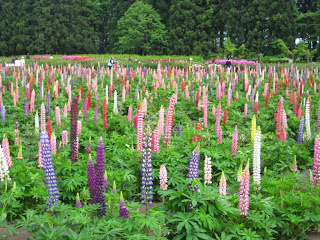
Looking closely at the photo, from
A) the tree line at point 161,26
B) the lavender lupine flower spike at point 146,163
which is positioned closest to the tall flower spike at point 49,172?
the lavender lupine flower spike at point 146,163

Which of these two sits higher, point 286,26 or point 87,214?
point 286,26

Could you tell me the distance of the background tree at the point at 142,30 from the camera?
44.9 m

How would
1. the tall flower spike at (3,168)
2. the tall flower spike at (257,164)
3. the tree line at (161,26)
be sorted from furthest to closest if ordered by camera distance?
the tree line at (161,26)
the tall flower spike at (257,164)
the tall flower spike at (3,168)

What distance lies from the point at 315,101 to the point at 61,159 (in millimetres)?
7552

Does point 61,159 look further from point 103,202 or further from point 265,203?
point 265,203

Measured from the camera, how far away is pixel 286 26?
3816 centimetres

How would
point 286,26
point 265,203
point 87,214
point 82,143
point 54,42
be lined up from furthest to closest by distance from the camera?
point 54,42, point 286,26, point 82,143, point 265,203, point 87,214

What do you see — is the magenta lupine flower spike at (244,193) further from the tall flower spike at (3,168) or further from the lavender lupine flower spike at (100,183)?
the tall flower spike at (3,168)

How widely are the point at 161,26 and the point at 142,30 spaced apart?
2.29m

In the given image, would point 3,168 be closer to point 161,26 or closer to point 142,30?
point 142,30

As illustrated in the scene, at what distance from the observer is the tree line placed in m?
38.6

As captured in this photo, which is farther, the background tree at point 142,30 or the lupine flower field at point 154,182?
the background tree at point 142,30

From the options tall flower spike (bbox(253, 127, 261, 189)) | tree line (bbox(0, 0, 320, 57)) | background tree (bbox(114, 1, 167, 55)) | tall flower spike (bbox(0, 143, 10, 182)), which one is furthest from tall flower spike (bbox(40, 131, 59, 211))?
background tree (bbox(114, 1, 167, 55))

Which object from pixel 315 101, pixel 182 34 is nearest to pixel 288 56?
pixel 182 34
